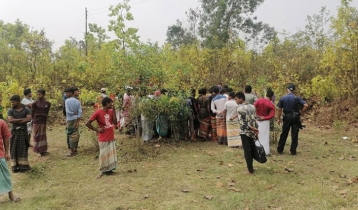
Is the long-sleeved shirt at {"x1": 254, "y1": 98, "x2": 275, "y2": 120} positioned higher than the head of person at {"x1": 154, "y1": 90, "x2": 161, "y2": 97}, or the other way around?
the head of person at {"x1": 154, "y1": 90, "x2": 161, "y2": 97}

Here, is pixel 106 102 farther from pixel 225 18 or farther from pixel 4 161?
pixel 225 18

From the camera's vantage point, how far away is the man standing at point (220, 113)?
9.04 m

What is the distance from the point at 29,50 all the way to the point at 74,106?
847 cm

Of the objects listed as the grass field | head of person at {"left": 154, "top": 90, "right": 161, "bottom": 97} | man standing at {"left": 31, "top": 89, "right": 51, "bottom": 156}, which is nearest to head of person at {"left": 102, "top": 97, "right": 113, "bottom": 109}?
the grass field

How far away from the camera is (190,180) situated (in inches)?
250

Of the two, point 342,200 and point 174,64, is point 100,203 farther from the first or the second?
point 174,64

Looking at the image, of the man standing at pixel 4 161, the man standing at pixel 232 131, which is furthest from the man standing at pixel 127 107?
the man standing at pixel 4 161

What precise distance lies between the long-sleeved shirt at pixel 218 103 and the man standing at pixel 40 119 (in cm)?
449

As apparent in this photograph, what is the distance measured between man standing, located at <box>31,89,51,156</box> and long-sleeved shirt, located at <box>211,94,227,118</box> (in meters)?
4.49

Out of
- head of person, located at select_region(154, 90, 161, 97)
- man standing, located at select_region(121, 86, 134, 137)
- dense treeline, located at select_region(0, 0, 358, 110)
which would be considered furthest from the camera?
dense treeline, located at select_region(0, 0, 358, 110)

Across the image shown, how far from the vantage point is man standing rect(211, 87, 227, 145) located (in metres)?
9.04

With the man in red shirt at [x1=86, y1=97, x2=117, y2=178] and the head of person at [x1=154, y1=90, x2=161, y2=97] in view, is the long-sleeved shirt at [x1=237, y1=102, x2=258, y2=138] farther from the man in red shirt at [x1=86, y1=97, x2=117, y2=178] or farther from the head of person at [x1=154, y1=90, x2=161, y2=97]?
the head of person at [x1=154, y1=90, x2=161, y2=97]

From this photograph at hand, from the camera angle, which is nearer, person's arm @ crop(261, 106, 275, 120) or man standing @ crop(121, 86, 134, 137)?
person's arm @ crop(261, 106, 275, 120)

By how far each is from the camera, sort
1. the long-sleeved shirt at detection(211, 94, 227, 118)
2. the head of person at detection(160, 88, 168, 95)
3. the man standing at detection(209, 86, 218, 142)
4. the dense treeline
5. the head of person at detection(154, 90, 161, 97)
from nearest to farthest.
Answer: the head of person at detection(154, 90, 161, 97), the long-sleeved shirt at detection(211, 94, 227, 118), the head of person at detection(160, 88, 168, 95), the man standing at detection(209, 86, 218, 142), the dense treeline
